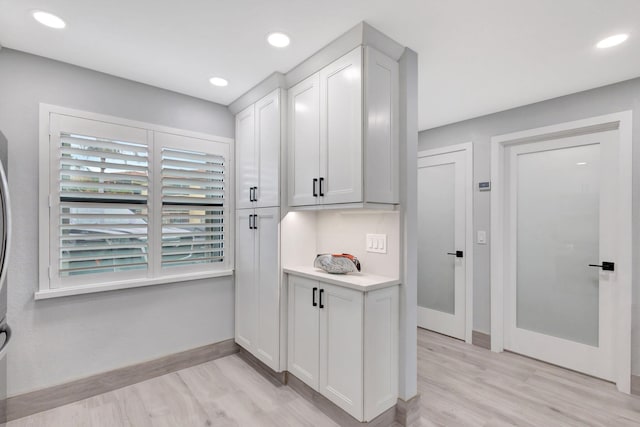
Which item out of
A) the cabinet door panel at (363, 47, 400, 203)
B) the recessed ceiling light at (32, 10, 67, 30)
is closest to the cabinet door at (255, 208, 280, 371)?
the cabinet door panel at (363, 47, 400, 203)

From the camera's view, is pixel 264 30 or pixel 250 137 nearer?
pixel 264 30

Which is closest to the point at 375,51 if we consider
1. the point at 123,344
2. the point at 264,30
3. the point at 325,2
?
the point at 325,2

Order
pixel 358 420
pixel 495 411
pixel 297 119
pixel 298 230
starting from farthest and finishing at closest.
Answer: pixel 298 230 → pixel 297 119 → pixel 495 411 → pixel 358 420

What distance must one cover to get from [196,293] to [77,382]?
991 millimetres

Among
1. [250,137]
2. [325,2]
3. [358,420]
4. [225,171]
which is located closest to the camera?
[325,2]

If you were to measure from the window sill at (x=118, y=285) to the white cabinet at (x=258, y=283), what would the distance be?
300mm

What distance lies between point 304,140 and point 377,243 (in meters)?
0.91

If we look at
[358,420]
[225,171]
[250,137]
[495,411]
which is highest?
[250,137]

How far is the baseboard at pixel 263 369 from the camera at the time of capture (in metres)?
2.48

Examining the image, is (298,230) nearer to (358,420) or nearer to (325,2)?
(358,420)

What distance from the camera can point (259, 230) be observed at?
8.87ft

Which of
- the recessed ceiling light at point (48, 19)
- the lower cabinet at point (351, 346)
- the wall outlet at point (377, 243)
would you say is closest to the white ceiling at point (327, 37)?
the recessed ceiling light at point (48, 19)

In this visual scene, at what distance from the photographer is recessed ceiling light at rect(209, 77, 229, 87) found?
8.28ft

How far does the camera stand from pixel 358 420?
1.87 meters
